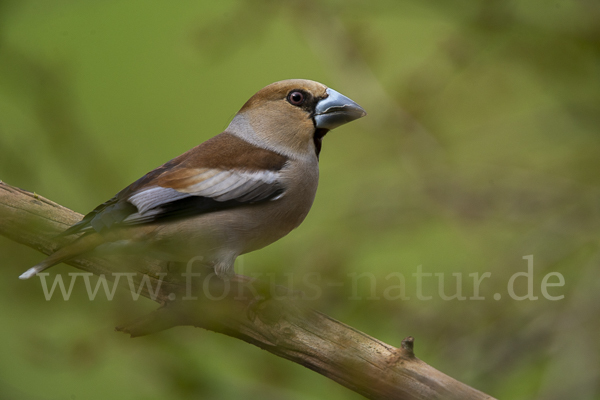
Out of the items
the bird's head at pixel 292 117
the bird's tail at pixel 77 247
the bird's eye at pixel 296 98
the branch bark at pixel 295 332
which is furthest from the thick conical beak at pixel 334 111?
the bird's tail at pixel 77 247

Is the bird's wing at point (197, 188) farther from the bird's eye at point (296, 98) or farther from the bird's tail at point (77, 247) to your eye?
the bird's eye at point (296, 98)

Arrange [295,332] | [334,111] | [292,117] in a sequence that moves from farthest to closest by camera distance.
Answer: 1. [292,117]
2. [334,111]
3. [295,332]

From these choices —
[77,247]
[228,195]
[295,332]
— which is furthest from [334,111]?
[77,247]

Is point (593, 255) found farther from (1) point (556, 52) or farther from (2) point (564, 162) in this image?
(1) point (556, 52)

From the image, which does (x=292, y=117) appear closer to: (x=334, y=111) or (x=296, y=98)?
(x=296, y=98)

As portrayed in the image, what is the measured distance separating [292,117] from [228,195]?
2.05ft

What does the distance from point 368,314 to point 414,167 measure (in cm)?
114

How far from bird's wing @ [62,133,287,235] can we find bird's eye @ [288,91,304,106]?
321mm

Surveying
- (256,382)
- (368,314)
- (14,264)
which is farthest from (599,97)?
(14,264)

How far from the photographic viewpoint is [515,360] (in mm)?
2232

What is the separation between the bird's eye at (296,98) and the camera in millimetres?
2746

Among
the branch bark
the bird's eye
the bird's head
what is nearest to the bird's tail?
the branch bark

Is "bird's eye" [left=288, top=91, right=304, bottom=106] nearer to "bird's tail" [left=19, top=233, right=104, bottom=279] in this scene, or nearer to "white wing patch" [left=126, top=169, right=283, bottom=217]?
"white wing patch" [left=126, top=169, right=283, bottom=217]

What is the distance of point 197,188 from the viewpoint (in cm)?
236
